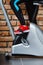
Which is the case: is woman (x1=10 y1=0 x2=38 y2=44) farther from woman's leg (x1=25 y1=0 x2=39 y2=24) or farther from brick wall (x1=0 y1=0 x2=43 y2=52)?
brick wall (x1=0 y1=0 x2=43 y2=52)

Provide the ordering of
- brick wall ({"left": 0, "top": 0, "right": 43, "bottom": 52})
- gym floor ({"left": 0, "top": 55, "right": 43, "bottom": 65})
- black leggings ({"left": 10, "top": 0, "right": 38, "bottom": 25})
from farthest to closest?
brick wall ({"left": 0, "top": 0, "right": 43, "bottom": 52}) < black leggings ({"left": 10, "top": 0, "right": 38, "bottom": 25}) < gym floor ({"left": 0, "top": 55, "right": 43, "bottom": 65})

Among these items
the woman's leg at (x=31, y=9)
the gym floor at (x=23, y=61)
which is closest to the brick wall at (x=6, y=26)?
the woman's leg at (x=31, y=9)

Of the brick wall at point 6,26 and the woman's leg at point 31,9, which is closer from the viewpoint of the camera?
the woman's leg at point 31,9

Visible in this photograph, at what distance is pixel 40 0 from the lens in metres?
2.87

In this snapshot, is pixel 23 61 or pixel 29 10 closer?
pixel 23 61

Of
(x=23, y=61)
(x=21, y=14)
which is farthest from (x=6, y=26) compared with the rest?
(x=23, y=61)

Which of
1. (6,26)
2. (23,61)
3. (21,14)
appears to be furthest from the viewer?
(6,26)

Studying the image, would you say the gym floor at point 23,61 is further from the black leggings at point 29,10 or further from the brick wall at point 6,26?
the brick wall at point 6,26

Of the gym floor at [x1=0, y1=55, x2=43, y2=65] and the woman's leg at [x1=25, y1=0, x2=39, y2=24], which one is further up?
the woman's leg at [x1=25, y1=0, x2=39, y2=24]

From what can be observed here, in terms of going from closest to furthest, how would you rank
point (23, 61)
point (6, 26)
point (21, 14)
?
point (23, 61) < point (21, 14) < point (6, 26)

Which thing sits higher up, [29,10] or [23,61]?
[29,10]

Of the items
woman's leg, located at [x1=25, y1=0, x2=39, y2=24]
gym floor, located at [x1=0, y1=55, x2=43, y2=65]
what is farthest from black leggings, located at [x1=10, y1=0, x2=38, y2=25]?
gym floor, located at [x1=0, y1=55, x2=43, y2=65]

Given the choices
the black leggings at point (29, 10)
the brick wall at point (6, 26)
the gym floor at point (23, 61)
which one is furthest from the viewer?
the brick wall at point (6, 26)

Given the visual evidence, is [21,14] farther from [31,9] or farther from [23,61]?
[23,61]
